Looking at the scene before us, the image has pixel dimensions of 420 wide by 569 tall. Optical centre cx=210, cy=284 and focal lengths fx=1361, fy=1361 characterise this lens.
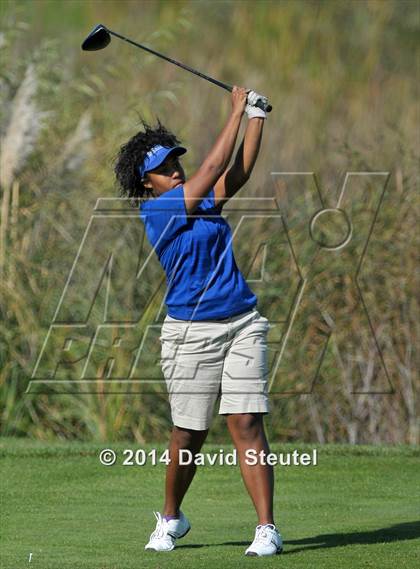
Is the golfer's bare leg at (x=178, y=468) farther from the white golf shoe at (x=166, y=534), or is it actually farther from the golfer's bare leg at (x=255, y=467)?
the golfer's bare leg at (x=255, y=467)

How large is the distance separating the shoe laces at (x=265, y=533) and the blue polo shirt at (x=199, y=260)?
85 centimetres

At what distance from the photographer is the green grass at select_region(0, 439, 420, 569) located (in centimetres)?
541

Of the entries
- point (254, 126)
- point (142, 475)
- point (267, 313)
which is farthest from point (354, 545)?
point (267, 313)

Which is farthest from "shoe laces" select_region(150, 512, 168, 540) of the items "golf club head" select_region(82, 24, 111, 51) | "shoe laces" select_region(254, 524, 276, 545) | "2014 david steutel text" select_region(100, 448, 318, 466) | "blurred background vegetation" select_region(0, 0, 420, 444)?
"blurred background vegetation" select_region(0, 0, 420, 444)

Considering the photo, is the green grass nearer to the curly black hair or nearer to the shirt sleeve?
the shirt sleeve

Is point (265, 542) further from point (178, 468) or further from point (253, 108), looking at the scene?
point (253, 108)

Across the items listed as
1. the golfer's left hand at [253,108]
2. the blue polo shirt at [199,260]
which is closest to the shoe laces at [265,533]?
the blue polo shirt at [199,260]

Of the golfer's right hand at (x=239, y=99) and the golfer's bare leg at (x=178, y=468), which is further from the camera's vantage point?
the golfer's bare leg at (x=178, y=468)

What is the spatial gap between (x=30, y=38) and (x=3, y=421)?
9100 mm

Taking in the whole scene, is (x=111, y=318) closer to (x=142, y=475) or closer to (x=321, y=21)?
(x=142, y=475)

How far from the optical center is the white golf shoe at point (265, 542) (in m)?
5.31

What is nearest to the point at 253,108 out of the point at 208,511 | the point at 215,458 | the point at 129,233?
the point at 208,511

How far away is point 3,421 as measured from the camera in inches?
402

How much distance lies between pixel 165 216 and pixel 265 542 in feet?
4.36
